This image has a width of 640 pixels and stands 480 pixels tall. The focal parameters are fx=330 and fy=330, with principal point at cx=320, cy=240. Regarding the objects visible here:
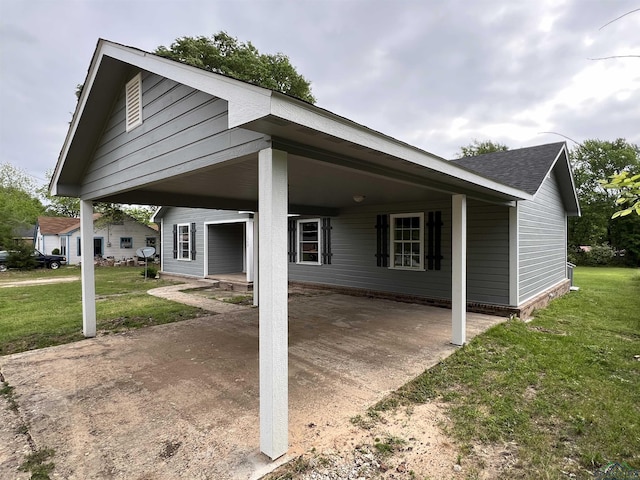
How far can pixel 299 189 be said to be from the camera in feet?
18.0

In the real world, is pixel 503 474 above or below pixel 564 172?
below

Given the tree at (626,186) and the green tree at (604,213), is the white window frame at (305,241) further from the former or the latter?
the green tree at (604,213)

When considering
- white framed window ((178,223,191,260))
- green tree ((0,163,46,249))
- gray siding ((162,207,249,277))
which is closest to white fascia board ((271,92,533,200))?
gray siding ((162,207,249,277))

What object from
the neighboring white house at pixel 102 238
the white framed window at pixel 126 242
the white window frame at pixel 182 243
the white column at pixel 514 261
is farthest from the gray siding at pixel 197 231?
the white framed window at pixel 126 242

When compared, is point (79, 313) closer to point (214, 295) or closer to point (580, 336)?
point (214, 295)

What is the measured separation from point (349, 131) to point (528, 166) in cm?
691

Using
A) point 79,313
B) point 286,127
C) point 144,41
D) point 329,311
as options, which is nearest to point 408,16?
point 329,311

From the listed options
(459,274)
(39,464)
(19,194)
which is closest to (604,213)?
(459,274)

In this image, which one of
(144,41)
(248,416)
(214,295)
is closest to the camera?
(248,416)

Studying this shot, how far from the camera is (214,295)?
9.27 metres

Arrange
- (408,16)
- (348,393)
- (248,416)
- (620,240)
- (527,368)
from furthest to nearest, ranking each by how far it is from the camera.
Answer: (620,240)
(408,16)
(527,368)
(348,393)
(248,416)

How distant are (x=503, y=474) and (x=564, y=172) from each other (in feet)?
29.9

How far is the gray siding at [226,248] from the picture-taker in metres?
12.3

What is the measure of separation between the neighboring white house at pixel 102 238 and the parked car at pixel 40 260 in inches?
76.9
